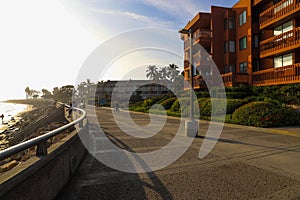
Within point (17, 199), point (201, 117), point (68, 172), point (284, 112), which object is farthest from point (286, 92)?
point (17, 199)

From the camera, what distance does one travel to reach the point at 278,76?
795 inches

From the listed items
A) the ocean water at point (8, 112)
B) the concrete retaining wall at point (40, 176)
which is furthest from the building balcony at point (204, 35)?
the ocean water at point (8, 112)

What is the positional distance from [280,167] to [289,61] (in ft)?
59.4

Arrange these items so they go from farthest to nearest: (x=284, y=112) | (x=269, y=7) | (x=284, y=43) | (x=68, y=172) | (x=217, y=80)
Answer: (x=217, y=80)
(x=269, y=7)
(x=284, y=43)
(x=284, y=112)
(x=68, y=172)

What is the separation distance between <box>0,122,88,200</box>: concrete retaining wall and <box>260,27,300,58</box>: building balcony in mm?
19441

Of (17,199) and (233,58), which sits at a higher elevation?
(233,58)

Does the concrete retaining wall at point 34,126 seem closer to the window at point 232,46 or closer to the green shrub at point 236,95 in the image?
the green shrub at point 236,95

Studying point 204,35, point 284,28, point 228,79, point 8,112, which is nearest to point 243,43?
point 228,79

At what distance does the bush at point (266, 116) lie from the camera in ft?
48.0

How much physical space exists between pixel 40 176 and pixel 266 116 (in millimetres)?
14276

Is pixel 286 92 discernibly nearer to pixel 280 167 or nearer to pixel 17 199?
pixel 280 167

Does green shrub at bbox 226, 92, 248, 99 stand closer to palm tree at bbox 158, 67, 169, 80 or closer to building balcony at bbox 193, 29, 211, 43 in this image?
building balcony at bbox 193, 29, 211, 43

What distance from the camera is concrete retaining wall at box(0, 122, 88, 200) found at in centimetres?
300

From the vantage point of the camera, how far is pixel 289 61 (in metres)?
21.2
